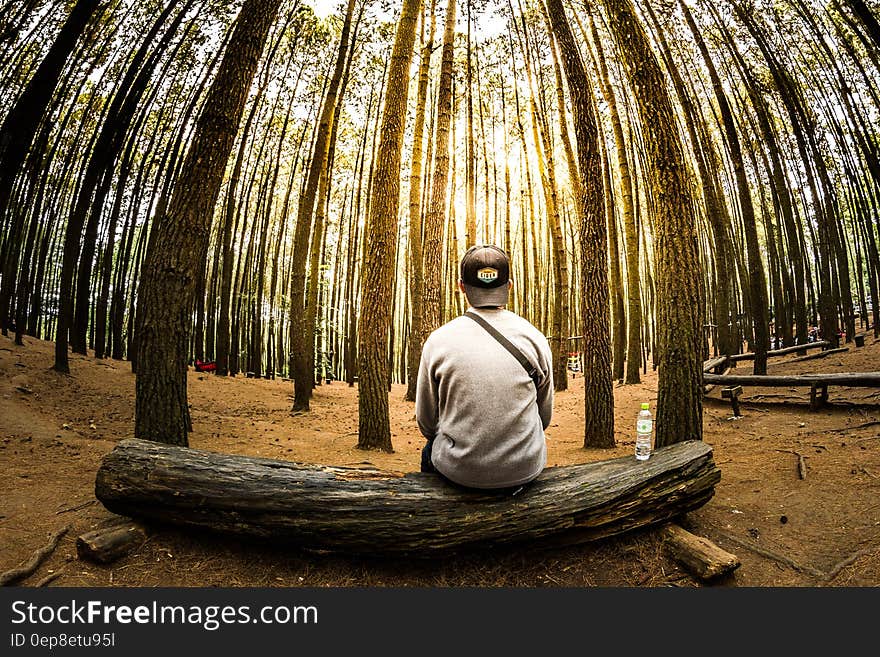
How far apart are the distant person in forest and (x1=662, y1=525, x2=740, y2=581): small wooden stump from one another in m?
0.92

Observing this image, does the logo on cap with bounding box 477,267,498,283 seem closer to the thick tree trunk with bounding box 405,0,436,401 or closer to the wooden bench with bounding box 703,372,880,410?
the thick tree trunk with bounding box 405,0,436,401

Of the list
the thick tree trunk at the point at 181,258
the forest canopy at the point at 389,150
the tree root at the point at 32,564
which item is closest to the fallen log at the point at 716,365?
the forest canopy at the point at 389,150

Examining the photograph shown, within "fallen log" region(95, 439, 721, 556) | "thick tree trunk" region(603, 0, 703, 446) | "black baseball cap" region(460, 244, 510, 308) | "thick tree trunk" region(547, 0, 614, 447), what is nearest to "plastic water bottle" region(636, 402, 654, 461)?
"fallen log" region(95, 439, 721, 556)

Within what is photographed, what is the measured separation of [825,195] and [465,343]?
405 inches

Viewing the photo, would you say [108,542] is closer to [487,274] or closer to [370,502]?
[370,502]

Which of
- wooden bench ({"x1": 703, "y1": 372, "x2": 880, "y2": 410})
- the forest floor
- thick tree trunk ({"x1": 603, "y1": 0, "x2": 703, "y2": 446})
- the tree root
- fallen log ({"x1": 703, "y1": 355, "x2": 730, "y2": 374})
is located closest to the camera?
the tree root

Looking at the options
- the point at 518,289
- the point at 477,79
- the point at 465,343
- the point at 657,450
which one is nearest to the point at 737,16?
the point at 477,79

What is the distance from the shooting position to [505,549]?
2.38 metres

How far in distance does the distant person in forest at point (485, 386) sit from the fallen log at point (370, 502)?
19 cm

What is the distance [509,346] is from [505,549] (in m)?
1.13

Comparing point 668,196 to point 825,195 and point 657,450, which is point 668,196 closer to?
point 657,450

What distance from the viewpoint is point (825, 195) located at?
8734 millimetres

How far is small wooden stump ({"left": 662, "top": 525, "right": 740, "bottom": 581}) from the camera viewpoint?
7.32 ft

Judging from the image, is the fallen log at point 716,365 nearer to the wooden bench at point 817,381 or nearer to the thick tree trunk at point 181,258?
the wooden bench at point 817,381
